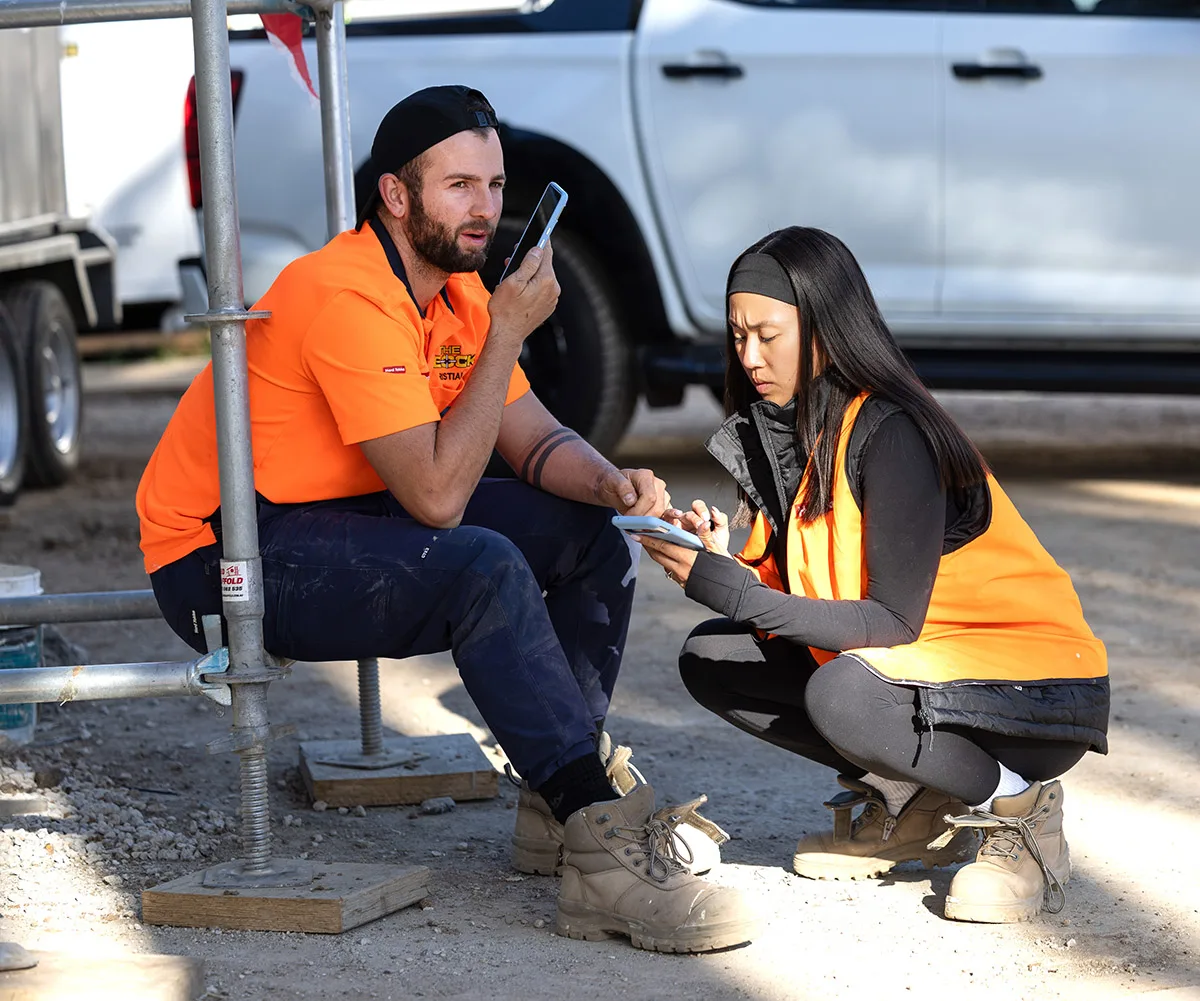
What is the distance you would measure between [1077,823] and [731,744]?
34.5 inches

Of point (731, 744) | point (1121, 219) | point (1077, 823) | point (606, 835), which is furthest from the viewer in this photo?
point (1121, 219)

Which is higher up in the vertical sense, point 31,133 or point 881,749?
point 31,133

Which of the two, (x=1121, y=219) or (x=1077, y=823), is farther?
(x=1121, y=219)

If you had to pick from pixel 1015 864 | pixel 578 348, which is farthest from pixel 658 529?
pixel 578 348

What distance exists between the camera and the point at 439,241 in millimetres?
3109

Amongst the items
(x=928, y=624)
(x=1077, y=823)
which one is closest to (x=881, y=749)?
(x=928, y=624)

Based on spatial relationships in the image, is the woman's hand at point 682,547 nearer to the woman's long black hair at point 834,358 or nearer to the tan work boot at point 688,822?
the woman's long black hair at point 834,358

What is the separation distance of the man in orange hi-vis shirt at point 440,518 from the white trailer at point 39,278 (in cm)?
423

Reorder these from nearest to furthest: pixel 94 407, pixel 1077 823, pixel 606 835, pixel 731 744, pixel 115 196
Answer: pixel 606 835 → pixel 1077 823 → pixel 731 744 → pixel 115 196 → pixel 94 407

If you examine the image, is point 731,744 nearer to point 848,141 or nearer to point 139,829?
point 139,829

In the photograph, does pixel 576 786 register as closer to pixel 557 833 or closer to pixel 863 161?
pixel 557 833

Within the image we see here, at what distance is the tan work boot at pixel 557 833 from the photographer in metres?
3.04

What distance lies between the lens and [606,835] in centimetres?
288

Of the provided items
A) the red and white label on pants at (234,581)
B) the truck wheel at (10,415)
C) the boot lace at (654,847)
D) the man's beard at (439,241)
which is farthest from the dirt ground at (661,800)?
the truck wheel at (10,415)
